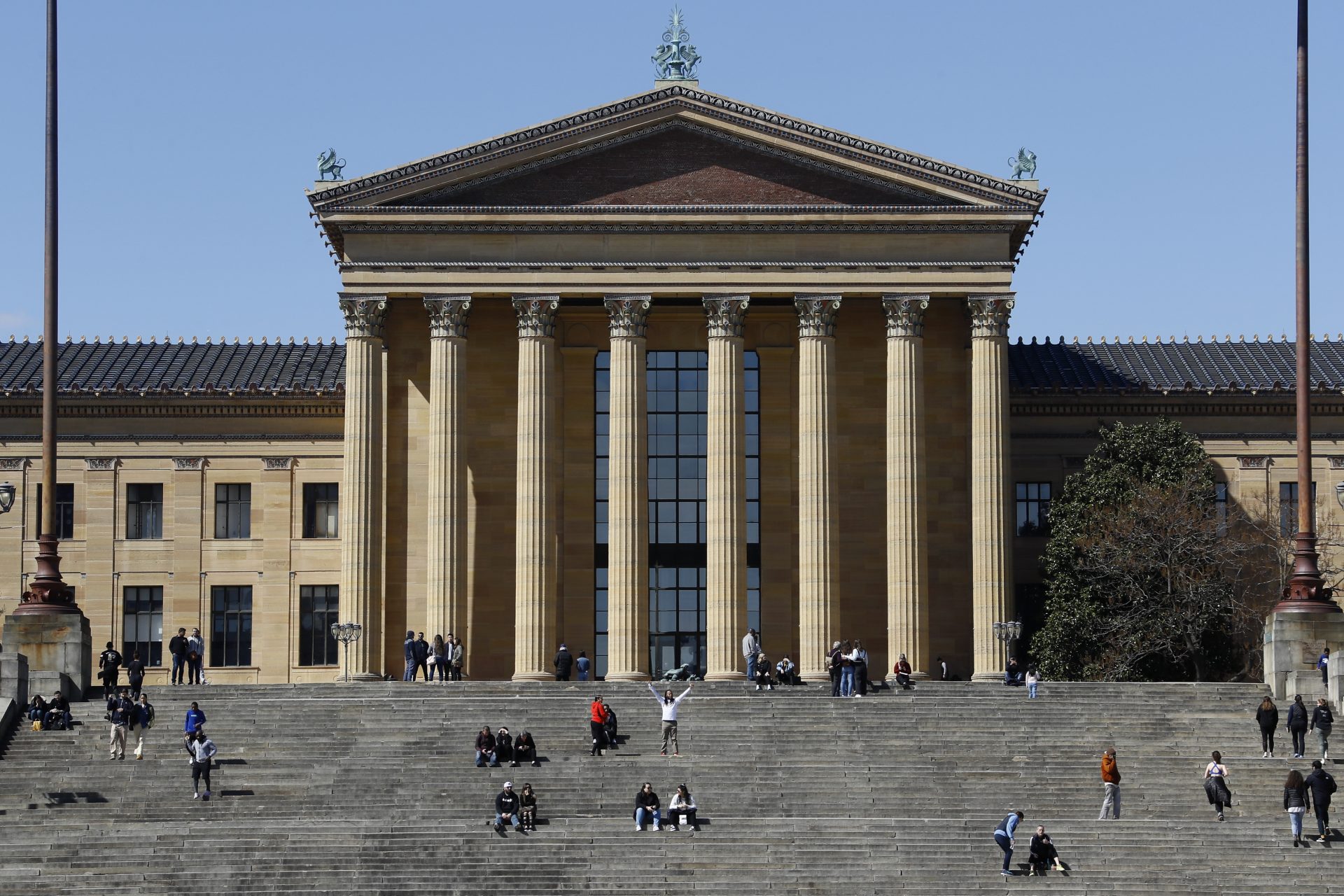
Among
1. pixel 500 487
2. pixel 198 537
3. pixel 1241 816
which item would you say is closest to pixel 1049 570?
pixel 500 487

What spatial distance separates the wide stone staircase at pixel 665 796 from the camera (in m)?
53.2

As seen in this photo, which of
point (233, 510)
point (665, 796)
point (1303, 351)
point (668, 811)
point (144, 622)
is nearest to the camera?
point (668, 811)

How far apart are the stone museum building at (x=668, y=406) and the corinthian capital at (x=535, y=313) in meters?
0.09

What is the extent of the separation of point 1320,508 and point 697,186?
950 inches

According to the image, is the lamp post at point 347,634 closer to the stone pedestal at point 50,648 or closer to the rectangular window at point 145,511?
the stone pedestal at point 50,648

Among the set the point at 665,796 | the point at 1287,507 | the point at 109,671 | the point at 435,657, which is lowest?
the point at 665,796

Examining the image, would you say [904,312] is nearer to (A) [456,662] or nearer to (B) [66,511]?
(A) [456,662]

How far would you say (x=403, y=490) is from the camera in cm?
7938

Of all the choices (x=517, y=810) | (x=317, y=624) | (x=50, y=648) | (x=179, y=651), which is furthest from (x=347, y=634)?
(x=517, y=810)

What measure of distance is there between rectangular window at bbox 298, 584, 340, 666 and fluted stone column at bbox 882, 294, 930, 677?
758 inches

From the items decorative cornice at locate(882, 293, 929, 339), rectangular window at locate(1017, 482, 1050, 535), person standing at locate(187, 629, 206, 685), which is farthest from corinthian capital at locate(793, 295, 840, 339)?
person standing at locate(187, 629, 206, 685)

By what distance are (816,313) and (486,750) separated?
2220 centimetres

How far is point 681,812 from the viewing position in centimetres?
5591

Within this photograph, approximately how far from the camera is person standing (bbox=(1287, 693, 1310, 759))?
2359 inches
